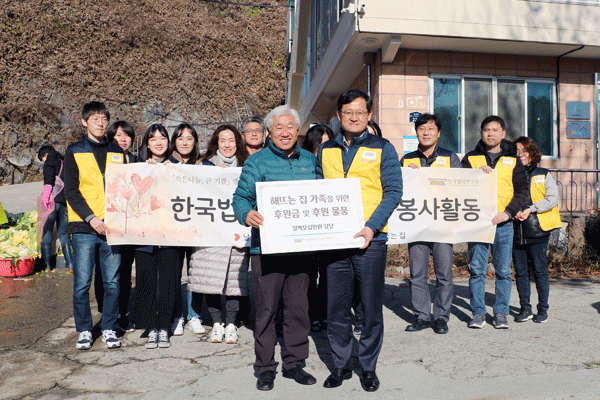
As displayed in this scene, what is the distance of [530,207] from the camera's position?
16.4 ft

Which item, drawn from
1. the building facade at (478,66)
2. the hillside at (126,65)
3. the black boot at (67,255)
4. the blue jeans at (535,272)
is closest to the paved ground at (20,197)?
the hillside at (126,65)

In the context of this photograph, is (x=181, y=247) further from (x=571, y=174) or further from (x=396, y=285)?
(x=571, y=174)

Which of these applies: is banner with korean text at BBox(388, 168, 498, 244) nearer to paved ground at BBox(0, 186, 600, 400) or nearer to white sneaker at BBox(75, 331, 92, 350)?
paved ground at BBox(0, 186, 600, 400)

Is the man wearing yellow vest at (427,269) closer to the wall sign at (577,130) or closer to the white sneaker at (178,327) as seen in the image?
the white sneaker at (178,327)

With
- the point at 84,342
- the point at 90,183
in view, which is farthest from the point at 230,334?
the point at 90,183

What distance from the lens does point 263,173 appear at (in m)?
3.55

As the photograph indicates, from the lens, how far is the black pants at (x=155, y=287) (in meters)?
A: 4.45

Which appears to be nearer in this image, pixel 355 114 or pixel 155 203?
pixel 355 114

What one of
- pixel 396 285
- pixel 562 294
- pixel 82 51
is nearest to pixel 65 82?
pixel 82 51

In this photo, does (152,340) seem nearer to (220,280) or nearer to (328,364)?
(220,280)

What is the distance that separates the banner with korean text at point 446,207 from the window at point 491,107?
4928mm

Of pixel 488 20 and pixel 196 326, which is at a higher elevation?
pixel 488 20

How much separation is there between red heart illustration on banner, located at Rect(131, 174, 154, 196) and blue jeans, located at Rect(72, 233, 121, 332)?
0.54m

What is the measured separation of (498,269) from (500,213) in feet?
1.90
